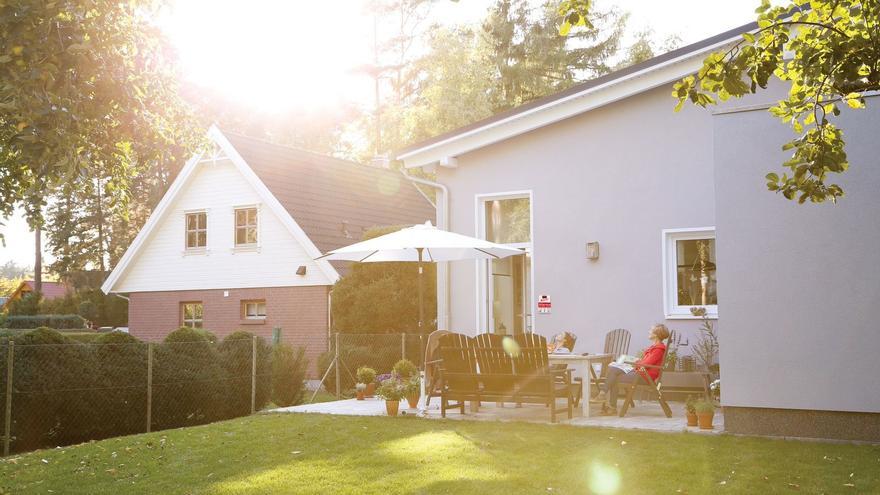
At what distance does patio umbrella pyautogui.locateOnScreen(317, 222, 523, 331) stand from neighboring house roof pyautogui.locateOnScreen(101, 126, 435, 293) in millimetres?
8934

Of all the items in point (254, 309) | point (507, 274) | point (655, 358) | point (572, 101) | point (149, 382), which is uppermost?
point (572, 101)

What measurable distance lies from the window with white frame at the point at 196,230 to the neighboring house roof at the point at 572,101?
39.0ft

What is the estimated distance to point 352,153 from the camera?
40.5 meters

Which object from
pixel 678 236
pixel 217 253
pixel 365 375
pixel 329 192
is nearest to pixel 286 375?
pixel 365 375

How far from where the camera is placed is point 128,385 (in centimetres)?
1259

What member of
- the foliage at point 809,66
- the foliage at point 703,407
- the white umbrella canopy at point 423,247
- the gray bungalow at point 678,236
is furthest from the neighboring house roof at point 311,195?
the foliage at point 809,66

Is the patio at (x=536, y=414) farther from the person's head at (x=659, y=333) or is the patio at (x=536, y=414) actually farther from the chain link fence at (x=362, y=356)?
the chain link fence at (x=362, y=356)

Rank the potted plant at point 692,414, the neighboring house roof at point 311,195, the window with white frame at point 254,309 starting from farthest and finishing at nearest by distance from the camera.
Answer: the window with white frame at point 254,309
the neighboring house roof at point 311,195
the potted plant at point 692,414

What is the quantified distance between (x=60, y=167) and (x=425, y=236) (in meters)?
5.98

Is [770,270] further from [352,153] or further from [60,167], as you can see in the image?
[352,153]

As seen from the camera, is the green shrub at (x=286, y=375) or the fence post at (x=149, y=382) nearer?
the fence post at (x=149, y=382)

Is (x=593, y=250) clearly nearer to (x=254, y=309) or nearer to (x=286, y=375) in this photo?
(x=286, y=375)

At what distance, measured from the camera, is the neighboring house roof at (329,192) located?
2333 cm

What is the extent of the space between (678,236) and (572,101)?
8.27 feet
